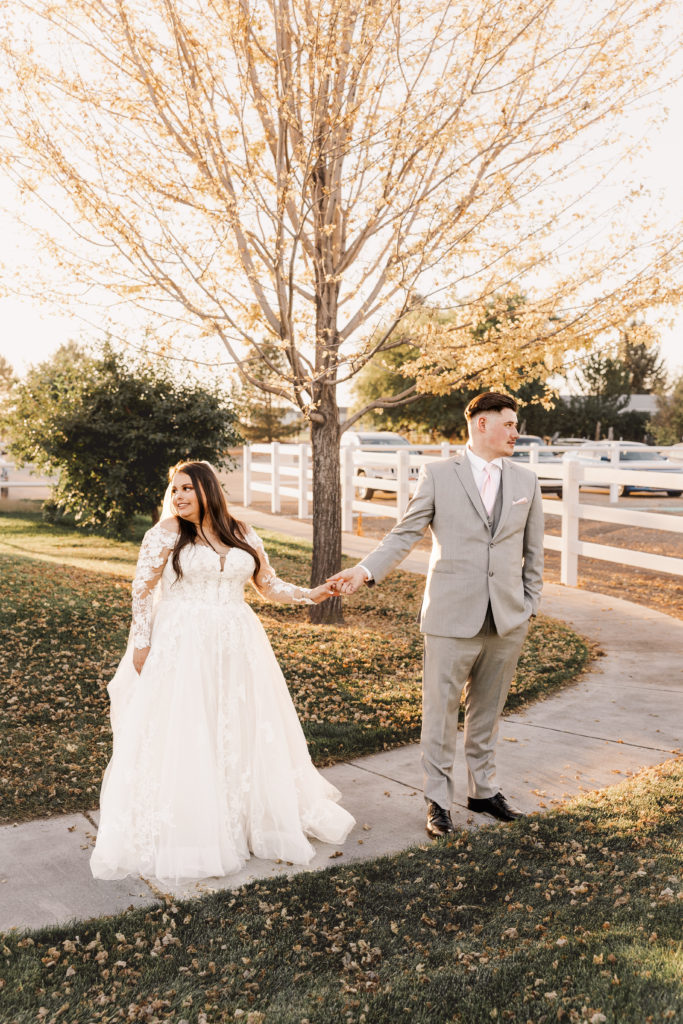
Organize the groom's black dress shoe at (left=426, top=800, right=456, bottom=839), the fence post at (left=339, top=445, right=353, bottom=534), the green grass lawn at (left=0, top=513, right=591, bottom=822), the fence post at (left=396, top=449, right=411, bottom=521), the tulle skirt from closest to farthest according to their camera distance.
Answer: the tulle skirt < the groom's black dress shoe at (left=426, top=800, right=456, bottom=839) < the green grass lawn at (left=0, top=513, right=591, bottom=822) < the fence post at (left=396, top=449, right=411, bottom=521) < the fence post at (left=339, top=445, right=353, bottom=534)

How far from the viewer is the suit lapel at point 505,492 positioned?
4.54m

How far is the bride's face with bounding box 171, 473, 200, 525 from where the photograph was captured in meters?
4.39

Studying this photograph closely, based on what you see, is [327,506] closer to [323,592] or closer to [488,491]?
[323,592]

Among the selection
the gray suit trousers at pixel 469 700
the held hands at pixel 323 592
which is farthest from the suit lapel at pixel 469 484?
the held hands at pixel 323 592

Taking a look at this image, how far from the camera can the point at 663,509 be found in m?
20.9

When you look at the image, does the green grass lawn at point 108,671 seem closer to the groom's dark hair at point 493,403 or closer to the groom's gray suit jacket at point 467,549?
the groom's gray suit jacket at point 467,549

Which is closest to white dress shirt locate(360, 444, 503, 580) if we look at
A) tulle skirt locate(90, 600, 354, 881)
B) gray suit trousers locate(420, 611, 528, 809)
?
gray suit trousers locate(420, 611, 528, 809)

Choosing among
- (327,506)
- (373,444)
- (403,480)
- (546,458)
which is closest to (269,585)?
(327,506)

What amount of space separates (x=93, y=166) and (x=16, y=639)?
4.09m

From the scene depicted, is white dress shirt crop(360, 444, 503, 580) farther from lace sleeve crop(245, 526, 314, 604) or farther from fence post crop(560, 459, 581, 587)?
fence post crop(560, 459, 581, 587)

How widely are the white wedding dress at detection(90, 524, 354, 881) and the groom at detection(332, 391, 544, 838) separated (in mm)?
599

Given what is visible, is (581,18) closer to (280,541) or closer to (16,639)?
(16,639)

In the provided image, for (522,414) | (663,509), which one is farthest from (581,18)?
(522,414)

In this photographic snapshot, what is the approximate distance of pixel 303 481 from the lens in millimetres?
19891
